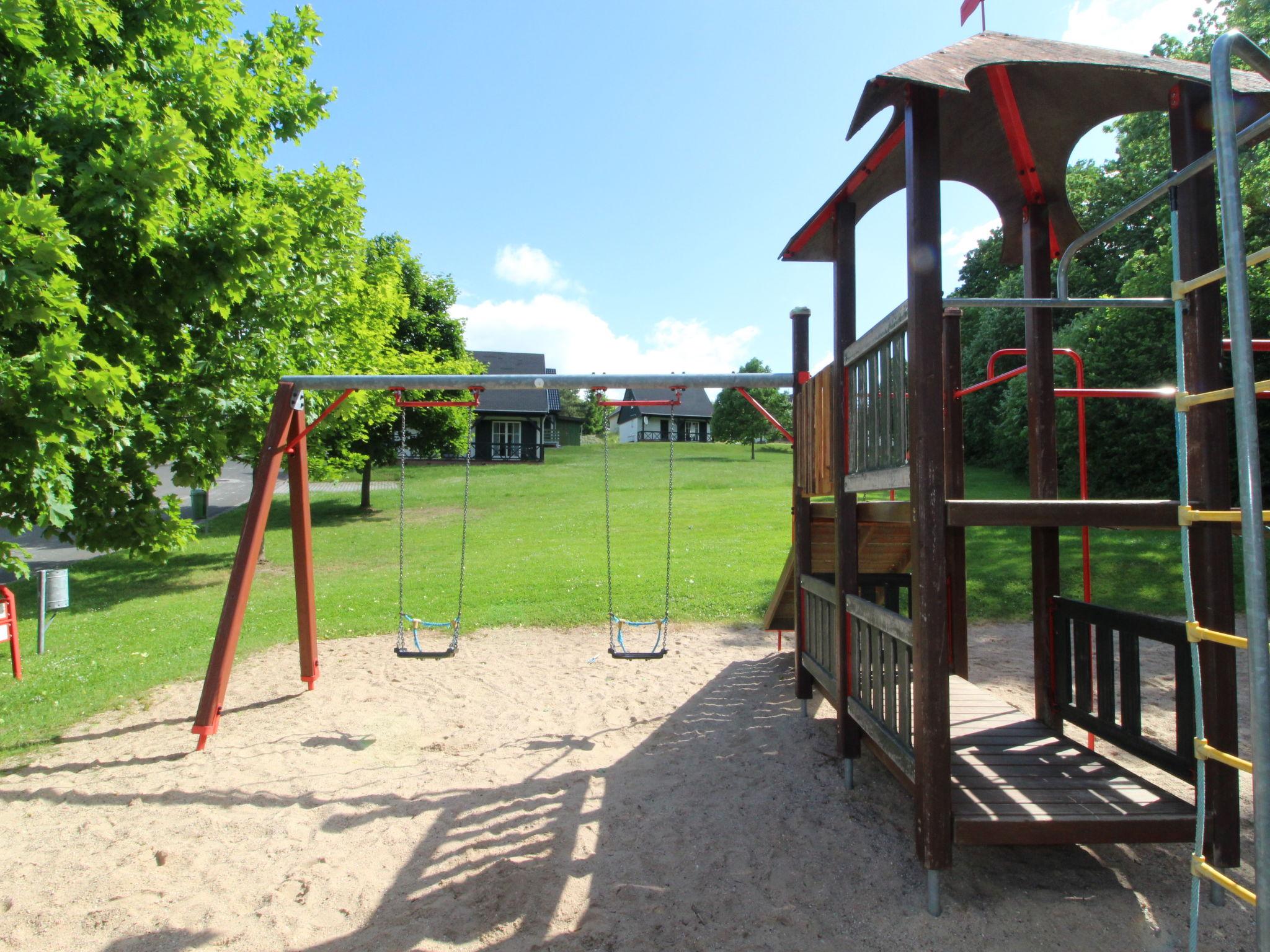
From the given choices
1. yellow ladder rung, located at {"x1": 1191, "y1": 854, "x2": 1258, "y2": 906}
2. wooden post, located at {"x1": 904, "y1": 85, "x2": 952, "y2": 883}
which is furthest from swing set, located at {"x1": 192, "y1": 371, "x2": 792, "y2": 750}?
yellow ladder rung, located at {"x1": 1191, "y1": 854, "x2": 1258, "y2": 906}

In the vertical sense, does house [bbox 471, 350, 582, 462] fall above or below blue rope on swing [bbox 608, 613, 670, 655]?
above

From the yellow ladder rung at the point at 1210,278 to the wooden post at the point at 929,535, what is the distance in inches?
32.2

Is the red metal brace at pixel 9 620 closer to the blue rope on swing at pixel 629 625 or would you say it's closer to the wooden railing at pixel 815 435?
the blue rope on swing at pixel 629 625

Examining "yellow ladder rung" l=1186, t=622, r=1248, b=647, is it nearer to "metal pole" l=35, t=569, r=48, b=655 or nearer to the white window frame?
"metal pole" l=35, t=569, r=48, b=655

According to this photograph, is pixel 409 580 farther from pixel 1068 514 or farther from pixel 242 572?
pixel 1068 514

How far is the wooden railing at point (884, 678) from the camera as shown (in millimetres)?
3500

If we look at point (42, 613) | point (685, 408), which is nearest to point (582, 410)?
point (685, 408)

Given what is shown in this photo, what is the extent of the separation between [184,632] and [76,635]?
1.32 meters

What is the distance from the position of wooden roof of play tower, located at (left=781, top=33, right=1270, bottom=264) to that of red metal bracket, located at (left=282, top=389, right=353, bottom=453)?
137 inches

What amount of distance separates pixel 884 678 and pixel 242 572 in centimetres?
460

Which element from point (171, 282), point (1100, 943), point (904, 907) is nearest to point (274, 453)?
point (171, 282)

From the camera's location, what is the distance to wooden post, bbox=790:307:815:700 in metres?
5.49

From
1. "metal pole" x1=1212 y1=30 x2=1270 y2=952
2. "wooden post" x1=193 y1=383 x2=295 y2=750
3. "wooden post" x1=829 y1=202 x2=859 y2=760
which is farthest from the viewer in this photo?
"wooden post" x1=193 y1=383 x2=295 y2=750

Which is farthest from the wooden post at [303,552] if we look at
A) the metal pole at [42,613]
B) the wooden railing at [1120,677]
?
the wooden railing at [1120,677]
